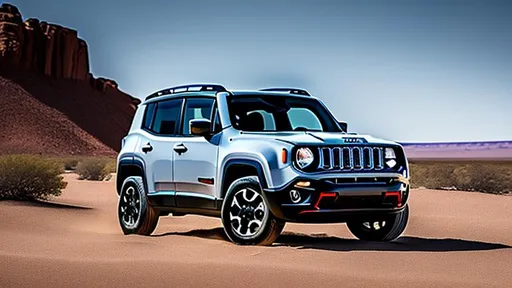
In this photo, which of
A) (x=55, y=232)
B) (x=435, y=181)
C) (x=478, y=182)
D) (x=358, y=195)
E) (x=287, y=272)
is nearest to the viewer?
(x=287, y=272)

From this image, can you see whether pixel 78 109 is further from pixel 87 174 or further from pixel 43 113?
pixel 87 174

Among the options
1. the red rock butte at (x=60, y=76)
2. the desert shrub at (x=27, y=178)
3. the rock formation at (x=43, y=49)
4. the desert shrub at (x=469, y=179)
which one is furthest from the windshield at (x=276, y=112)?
the rock formation at (x=43, y=49)

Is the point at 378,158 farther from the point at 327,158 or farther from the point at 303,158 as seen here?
the point at 303,158

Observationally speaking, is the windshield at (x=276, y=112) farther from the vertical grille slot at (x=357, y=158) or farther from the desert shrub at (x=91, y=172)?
the desert shrub at (x=91, y=172)

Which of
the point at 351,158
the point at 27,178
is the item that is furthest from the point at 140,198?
the point at 27,178

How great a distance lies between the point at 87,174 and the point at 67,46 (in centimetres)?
8946

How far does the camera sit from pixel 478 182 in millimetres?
28219

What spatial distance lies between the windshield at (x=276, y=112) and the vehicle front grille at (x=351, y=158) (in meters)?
1.37

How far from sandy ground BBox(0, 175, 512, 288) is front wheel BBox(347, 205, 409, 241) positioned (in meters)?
0.18

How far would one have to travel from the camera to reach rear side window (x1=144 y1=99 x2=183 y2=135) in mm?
11148

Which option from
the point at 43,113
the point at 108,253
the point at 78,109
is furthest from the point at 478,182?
the point at 78,109

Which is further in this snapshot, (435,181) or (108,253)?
(435,181)

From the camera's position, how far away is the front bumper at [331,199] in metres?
9.02

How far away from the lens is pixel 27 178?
17.1 meters
